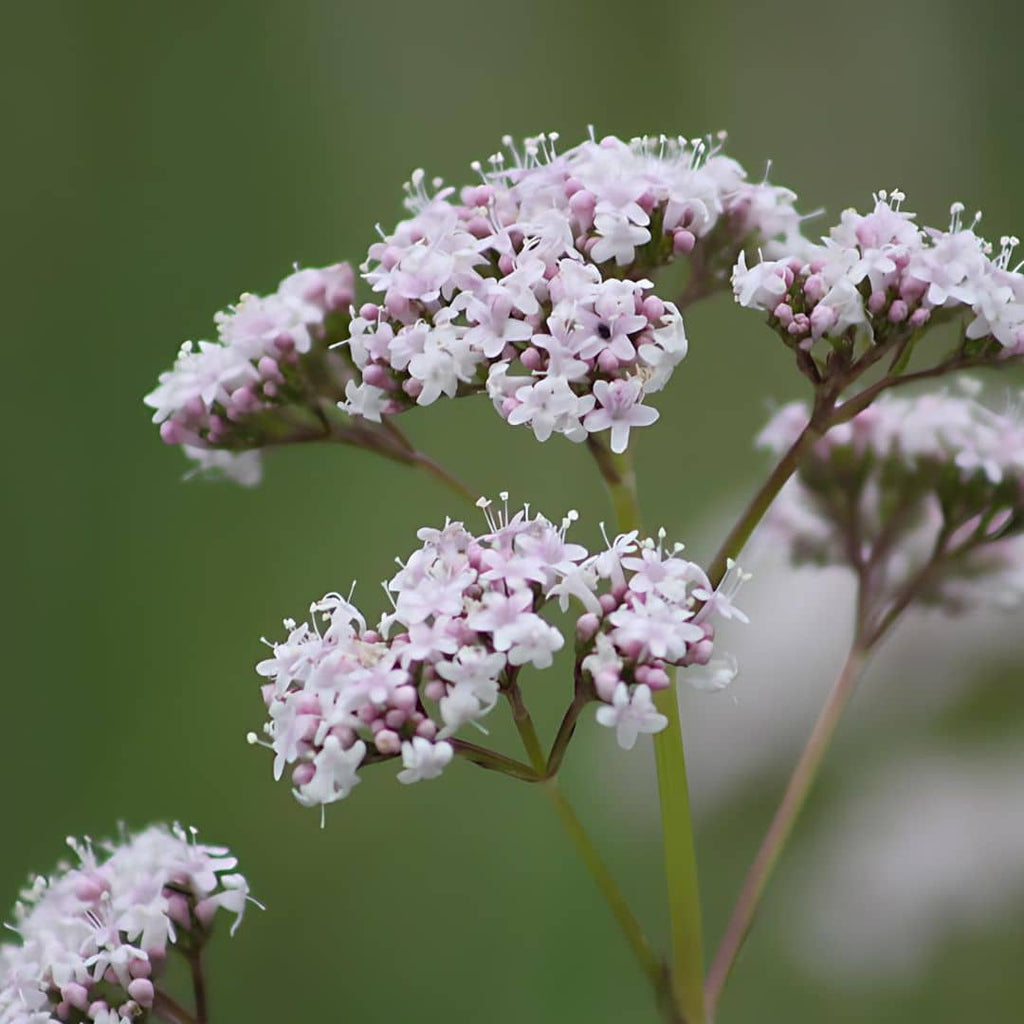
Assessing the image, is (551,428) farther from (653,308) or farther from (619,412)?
Result: (653,308)

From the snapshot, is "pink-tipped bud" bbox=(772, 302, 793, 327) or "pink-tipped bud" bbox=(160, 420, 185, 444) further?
"pink-tipped bud" bbox=(160, 420, 185, 444)

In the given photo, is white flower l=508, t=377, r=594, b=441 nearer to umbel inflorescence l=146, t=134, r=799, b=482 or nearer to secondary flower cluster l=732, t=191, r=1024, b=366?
umbel inflorescence l=146, t=134, r=799, b=482

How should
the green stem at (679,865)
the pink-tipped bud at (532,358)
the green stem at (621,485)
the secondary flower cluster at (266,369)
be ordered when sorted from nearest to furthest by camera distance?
the pink-tipped bud at (532,358)
the green stem at (679,865)
the green stem at (621,485)
the secondary flower cluster at (266,369)

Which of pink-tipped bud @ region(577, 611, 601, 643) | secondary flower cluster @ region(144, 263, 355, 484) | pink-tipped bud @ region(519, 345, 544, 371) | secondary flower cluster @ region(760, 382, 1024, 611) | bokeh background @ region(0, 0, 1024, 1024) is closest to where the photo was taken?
pink-tipped bud @ region(577, 611, 601, 643)

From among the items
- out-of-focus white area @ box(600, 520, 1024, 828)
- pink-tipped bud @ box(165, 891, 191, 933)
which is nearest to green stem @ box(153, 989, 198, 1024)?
pink-tipped bud @ box(165, 891, 191, 933)

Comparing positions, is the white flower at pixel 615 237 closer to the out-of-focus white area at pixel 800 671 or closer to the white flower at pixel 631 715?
the white flower at pixel 631 715

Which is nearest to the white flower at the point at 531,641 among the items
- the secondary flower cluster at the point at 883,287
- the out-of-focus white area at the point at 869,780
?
the secondary flower cluster at the point at 883,287

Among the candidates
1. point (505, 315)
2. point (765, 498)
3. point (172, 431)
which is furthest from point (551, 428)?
point (172, 431)
